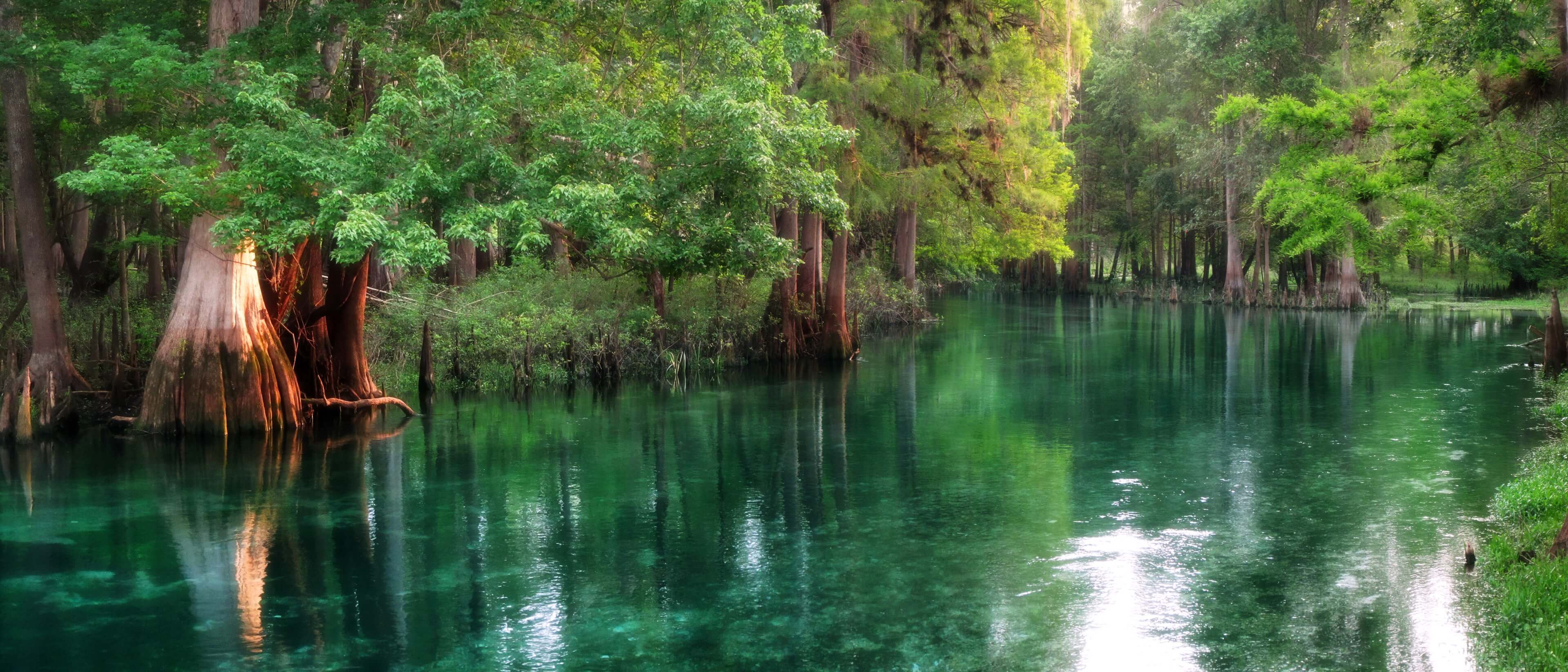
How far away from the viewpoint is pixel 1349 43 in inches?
1522

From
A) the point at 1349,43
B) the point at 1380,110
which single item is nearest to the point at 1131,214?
the point at 1349,43

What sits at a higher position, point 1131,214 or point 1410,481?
point 1131,214

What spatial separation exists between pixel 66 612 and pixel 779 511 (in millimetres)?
6398

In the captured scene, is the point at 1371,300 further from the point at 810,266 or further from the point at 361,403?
the point at 361,403

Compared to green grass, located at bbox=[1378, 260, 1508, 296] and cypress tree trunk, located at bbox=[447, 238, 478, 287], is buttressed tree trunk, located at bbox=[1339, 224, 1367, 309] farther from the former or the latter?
cypress tree trunk, located at bbox=[447, 238, 478, 287]

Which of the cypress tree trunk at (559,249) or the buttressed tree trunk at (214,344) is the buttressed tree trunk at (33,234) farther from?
the cypress tree trunk at (559,249)

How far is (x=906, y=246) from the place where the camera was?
37844mm

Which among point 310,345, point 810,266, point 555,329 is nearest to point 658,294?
point 555,329

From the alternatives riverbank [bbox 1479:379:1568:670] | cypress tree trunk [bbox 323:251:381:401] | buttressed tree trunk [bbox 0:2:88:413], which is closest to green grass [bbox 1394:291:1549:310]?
riverbank [bbox 1479:379:1568:670]

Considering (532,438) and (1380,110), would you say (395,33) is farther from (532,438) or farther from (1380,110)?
(1380,110)

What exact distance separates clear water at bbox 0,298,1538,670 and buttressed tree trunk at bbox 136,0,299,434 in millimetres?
474

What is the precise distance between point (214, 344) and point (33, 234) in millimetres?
3229

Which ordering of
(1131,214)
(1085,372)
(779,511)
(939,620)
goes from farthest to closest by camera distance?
(1131,214), (1085,372), (779,511), (939,620)

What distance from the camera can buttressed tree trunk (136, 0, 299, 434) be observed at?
631 inches
